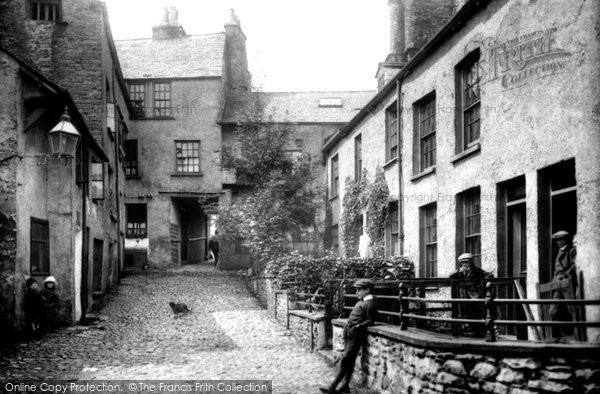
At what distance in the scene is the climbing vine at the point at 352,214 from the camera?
2048 centimetres

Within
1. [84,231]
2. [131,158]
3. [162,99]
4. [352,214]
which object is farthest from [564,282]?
[162,99]

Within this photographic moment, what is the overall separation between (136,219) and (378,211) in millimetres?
15858

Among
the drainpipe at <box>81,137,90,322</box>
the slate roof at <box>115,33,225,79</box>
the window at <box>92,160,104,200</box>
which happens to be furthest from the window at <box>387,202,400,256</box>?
the slate roof at <box>115,33,225,79</box>

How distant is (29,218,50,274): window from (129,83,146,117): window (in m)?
16.2

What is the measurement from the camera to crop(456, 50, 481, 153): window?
1263 centimetres

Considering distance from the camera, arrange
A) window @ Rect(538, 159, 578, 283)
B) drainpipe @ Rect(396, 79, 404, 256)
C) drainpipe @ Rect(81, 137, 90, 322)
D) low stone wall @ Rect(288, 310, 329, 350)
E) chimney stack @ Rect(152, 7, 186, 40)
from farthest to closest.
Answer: chimney stack @ Rect(152, 7, 186, 40) → drainpipe @ Rect(81, 137, 90, 322) → drainpipe @ Rect(396, 79, 404, 256) → low stone wall @ Rect(288, 310, 329, 350) → window @ Rect(538, 159, 578, 283)

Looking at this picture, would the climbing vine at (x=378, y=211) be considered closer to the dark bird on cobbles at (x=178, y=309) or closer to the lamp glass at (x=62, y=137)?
the dark bird on cobbles at (x=178, y=309)

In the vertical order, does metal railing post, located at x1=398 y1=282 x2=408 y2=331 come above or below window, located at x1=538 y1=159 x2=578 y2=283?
below

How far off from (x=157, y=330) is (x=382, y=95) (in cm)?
919

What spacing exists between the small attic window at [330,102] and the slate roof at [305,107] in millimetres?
179

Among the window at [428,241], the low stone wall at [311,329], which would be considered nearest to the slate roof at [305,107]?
the window at [428,241]

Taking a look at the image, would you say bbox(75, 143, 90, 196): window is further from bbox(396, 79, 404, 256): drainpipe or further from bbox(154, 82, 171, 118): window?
bbox(154, 82, 171, 118): window

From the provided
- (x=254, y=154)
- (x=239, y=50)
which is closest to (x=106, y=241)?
(x=254, y=154)

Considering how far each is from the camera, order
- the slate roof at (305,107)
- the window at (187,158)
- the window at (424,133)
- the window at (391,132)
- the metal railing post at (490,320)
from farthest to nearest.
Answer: the slate roof at (305,107)
the window at (187,158)
the window at (391,132)
the window at (424,133)
the metal railing post at (490,320)
